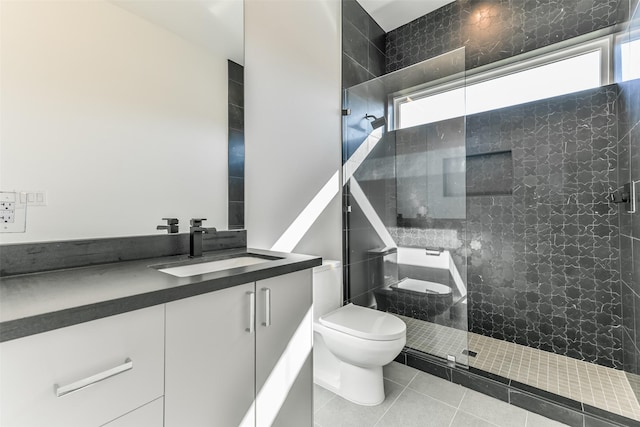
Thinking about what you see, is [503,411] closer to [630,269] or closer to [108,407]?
[630,269]

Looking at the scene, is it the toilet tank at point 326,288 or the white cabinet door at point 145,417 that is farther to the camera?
the toilet tank at point 326,288

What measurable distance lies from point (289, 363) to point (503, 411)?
1.33 meters

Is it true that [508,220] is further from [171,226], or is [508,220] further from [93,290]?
[93,290]

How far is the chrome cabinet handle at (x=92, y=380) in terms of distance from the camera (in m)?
0.59

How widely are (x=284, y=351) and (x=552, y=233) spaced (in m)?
2.19

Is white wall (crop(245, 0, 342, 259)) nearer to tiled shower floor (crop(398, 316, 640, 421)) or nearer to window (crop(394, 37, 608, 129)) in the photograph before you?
window (crop(394, 37, 608, 129))

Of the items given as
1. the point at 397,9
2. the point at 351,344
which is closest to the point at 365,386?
the point at 351,344

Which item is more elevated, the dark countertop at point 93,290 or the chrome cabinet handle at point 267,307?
the dark countertop at point 93,290

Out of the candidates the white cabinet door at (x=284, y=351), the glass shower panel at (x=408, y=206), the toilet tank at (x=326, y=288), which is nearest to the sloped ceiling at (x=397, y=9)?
the glass shower panel at (x=408, y=206)

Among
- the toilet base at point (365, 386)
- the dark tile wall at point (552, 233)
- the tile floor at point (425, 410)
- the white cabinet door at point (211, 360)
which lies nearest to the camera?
the white cabinet door at point (211, 360)

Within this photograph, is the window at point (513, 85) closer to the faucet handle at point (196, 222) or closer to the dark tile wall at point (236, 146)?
the dark tile wall at point (236, 146)

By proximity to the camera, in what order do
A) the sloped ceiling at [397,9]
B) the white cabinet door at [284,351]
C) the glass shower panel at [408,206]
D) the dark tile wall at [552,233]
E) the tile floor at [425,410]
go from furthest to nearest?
the sloped ceiling at [397,9], the glass shower panel at [408,206], the dark tile wall at [552,233], the tile floor at [425,410], the white cabinet door at [284,351]

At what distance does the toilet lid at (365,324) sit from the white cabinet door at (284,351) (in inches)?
17.2

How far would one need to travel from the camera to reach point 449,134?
7.50 feet
